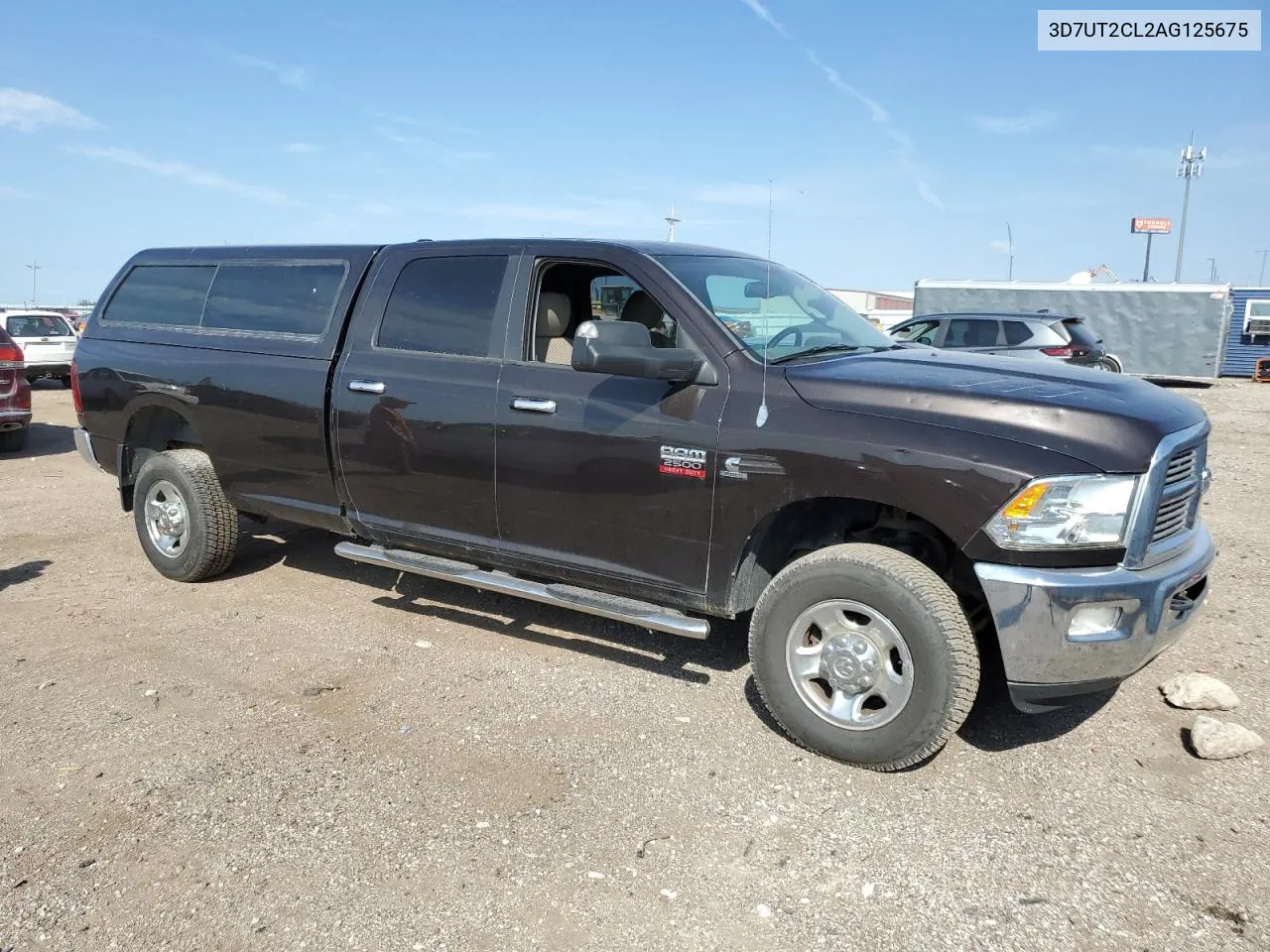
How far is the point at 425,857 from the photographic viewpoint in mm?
2926

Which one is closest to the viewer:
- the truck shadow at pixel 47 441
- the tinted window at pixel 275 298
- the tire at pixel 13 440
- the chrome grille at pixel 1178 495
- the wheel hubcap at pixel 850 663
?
the chrome grille at pixel 1178 495

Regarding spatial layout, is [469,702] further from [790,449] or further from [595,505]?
[790,449]

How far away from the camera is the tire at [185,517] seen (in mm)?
5543

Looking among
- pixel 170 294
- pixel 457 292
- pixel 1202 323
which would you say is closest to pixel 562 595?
pixel 457 292

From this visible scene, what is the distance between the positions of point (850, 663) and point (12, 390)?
1073 cm

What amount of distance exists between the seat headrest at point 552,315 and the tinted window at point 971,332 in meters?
11.9

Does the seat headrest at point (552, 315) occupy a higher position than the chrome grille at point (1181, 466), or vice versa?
the seat headrest at point (552, 315)

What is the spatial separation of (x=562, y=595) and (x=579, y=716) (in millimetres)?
529

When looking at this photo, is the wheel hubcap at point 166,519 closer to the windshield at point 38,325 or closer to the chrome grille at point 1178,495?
the chrome grille at point 1178,495

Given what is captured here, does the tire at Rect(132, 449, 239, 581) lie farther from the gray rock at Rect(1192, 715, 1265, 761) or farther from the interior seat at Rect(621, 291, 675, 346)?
the gray rock at Rect(1192, 715, 1265, 761)

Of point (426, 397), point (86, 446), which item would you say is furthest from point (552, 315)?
point (86, 446)

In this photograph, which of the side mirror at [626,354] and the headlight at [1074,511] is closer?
the headlight at [1074,511]

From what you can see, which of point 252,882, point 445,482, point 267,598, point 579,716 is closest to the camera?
point 252,882

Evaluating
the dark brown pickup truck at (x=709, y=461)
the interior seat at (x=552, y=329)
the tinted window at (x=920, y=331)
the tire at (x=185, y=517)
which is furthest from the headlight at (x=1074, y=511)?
the tinted window at (x=920, y=331)
